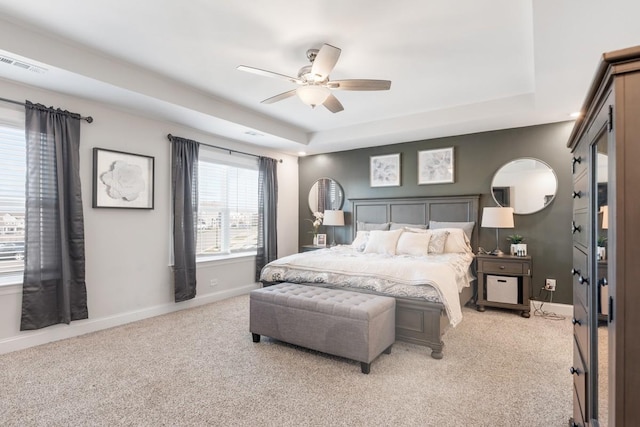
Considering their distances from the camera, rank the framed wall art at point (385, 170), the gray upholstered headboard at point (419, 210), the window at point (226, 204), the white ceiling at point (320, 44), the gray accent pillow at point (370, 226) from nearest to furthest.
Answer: the white ceiling at point (320, 44), the gray upholstered headboard at point (419, 210), the window at point (226, 204), the gray accent pillow at point (370, 226), the framed wall art at point (385, 170)

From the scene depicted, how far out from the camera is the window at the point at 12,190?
309 centimetres

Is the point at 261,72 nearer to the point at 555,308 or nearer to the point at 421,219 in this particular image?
the point at 421,219

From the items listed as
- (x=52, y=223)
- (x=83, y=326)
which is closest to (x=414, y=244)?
(x=83, y=326)

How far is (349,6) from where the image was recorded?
7.70ft

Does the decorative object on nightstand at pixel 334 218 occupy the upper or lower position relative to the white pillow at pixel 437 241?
upper

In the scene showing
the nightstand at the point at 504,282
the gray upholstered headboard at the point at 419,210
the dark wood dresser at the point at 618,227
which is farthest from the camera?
the gray upholstered headboard at the point at 419,210

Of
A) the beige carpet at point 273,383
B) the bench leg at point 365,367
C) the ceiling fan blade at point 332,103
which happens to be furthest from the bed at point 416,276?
the ceiling fan blade at point 332,103

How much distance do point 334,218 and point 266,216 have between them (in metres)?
1.19

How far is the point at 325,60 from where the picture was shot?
8.45ft

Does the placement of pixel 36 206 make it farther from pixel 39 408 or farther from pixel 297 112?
pixel 297 112

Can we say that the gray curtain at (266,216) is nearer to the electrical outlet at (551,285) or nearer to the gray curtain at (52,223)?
the gray curtain at (52,223)

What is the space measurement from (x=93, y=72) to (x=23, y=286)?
2.08 meters

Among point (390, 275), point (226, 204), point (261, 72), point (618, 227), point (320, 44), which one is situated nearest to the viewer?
point (618, 227)

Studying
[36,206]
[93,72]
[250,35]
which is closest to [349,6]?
[250,35]
